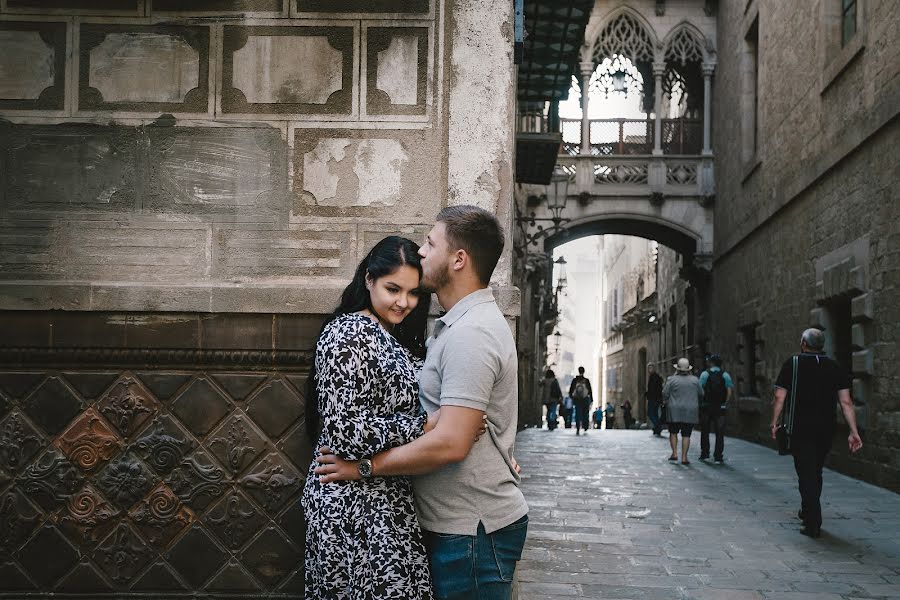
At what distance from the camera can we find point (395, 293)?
285 centimetres

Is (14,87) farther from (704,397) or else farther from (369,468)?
(704,397)

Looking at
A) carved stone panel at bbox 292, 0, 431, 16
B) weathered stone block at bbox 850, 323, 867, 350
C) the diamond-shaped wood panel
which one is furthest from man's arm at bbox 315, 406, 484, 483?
weathered stone block at bbox 850, 323, 867, 350

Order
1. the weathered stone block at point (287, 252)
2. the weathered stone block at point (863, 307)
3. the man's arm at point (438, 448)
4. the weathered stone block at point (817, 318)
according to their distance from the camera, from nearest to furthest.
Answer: the man's arm at point (438, 448), the weathered stone block at point (287, 252), the weathered stone block at point (863, 307), the weathered stone block at point (817, 318)

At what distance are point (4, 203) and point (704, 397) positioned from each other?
1184cm

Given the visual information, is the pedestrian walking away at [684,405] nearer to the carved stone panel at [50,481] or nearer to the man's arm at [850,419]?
the man's arm at [850,419]

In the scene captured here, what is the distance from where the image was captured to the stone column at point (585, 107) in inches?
1003

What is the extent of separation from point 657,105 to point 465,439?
24.0 metres

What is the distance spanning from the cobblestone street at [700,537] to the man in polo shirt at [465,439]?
319 cm

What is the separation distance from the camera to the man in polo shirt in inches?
102

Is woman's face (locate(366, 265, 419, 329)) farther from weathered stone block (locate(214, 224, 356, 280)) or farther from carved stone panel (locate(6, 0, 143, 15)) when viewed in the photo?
carved stone panel (locate(6, 0, 143, 15))

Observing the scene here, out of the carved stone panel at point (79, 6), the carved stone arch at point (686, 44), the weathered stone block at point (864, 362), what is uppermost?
the carved stone arch at point (686, 44)

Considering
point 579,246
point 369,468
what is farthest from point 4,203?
point 579,246

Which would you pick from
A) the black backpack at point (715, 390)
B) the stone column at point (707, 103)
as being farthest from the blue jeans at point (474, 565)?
the stone column at point (707, 103)

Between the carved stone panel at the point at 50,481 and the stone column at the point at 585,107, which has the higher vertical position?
the stone column at the point at 585,107
